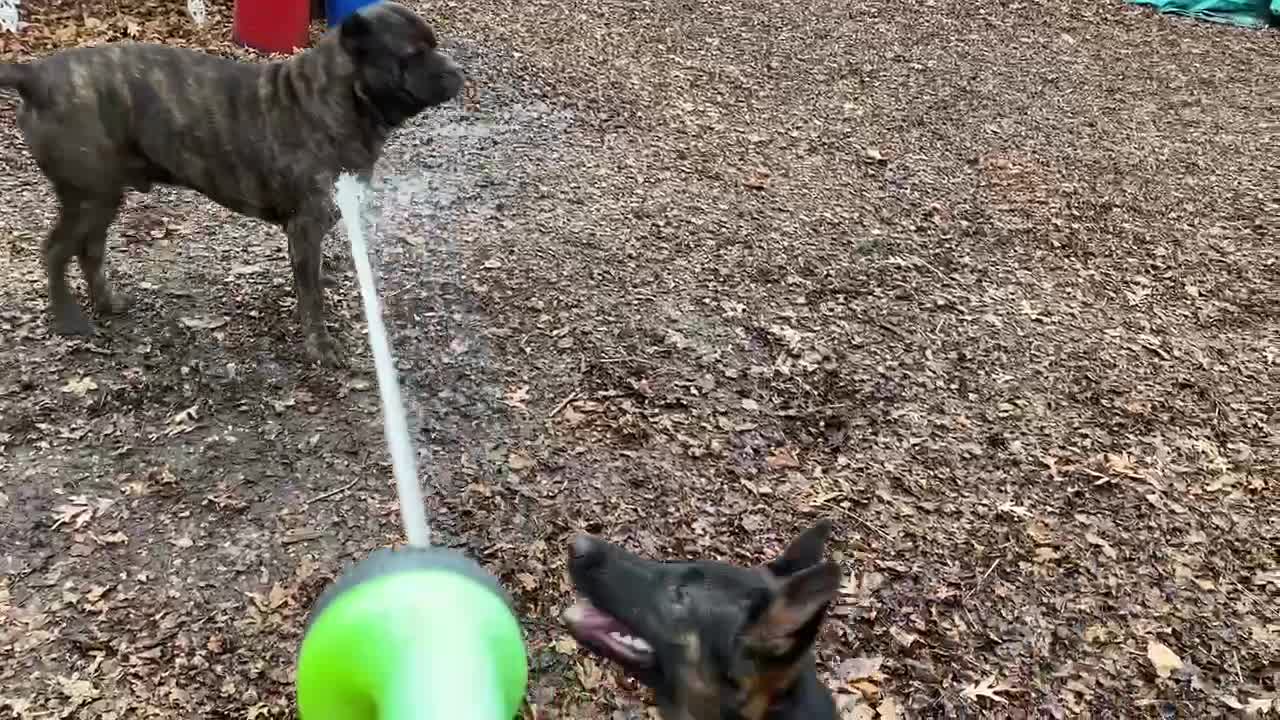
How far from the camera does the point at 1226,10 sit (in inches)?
367

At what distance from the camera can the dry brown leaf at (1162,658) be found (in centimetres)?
344

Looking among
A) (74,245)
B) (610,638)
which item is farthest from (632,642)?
(74,245)

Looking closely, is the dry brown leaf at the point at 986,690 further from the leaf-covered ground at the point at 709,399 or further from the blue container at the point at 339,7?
the blue container at the point at 339,7

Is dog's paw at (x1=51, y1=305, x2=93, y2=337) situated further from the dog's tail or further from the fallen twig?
the fallen twig

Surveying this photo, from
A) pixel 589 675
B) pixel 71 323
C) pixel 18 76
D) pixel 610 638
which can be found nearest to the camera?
pixel 610 638

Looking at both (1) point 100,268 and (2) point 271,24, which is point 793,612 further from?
(2) point 271,24

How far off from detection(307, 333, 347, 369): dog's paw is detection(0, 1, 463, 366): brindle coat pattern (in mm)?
360

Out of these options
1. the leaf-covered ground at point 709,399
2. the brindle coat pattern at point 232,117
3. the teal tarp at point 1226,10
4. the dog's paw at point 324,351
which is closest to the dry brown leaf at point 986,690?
the leaf-covered ground at point 709,399

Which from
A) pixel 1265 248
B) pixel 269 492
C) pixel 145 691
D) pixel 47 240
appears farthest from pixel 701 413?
pixel 1265 248

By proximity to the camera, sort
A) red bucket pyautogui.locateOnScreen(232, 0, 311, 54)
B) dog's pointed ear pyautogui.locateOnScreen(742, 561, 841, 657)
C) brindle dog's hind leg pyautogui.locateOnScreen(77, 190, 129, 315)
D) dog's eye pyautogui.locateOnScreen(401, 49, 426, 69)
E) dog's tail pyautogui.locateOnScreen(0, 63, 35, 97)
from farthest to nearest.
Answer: red bucket pyautogui.locateOnScreen(232, 0, 311, 54) < brindle dog's hind leg pyautogui.locateOnScreen(77, 190, 129, 315) < dog's eye pyautogui.locateOnScreen(401, 49, 426, 69) < dog's tail pyautogui.locateOnScreen(0, 63, 35, 97) < dog's pointed ear pyautogui.locateOnScreen(742, 561, 841, 657)

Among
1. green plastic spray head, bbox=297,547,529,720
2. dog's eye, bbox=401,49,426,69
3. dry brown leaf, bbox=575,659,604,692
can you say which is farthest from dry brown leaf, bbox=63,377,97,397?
green plastic spray head, bbox=297,547,529,720

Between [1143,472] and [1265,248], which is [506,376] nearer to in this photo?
[1143,472]

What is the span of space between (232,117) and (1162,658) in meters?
3.95

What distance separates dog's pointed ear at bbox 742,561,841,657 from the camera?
217 centimetres
